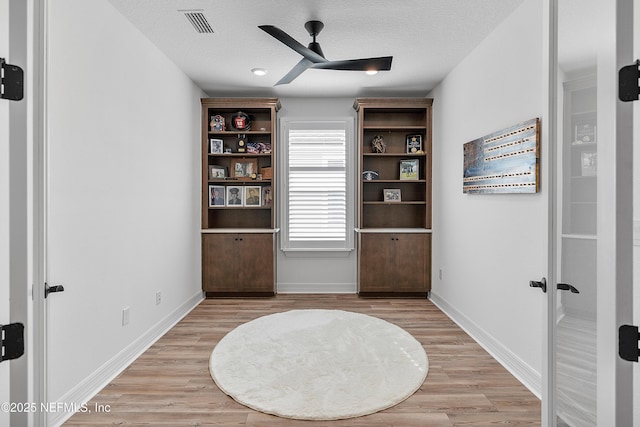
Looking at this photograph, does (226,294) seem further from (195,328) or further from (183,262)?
(195,328)

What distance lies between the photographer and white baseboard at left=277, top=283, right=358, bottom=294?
509cm

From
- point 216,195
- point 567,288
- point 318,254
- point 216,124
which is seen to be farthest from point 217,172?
point 567,288

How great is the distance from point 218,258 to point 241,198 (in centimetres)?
88

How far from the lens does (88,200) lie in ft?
7.69

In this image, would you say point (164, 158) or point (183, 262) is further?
point (183, 262)

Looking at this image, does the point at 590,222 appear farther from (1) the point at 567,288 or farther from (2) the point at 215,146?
(2) the point at 215,146

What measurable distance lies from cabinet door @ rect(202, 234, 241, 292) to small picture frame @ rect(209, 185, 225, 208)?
0.48m

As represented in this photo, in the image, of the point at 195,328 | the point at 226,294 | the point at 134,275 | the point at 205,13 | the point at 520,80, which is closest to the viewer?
the point at 520,80

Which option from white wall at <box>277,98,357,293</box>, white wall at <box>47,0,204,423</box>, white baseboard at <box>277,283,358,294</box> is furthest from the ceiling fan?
white baseboard at <box>277,283,358,294</box>

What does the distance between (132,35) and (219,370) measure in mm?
2758

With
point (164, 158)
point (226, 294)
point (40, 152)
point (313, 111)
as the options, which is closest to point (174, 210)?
point (164, 158)

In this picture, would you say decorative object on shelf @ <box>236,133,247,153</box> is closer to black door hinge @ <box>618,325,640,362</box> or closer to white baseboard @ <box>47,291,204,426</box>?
white baseboard @ <box>47,291,204,426</box>

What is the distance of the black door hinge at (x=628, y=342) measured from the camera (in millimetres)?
965

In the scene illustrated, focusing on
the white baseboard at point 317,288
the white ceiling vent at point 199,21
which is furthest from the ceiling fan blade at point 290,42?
the white baseboard at point 317,288
